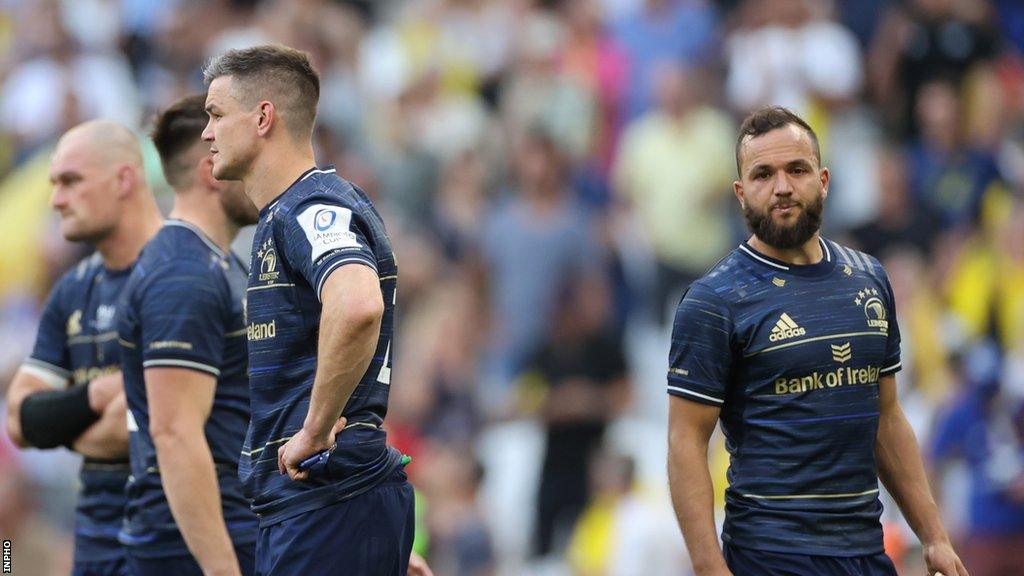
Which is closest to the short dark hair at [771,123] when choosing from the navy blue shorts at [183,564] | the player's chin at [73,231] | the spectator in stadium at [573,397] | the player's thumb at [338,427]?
the player's thumb at [338,427]

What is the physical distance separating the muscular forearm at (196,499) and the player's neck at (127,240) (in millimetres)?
1269

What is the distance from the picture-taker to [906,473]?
5145 mm

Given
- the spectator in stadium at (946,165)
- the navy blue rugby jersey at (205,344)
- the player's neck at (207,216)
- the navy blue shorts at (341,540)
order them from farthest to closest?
the spectator in stadium at (946,165)
the player's neck at (207,216)
the navy blue rugby jersey at (205,344)
the navy blue shorts at (341,540)

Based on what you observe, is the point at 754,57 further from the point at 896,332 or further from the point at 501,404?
the point at 896,332

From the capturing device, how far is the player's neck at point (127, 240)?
20.2 feet

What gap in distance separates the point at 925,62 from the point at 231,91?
29.8 feet

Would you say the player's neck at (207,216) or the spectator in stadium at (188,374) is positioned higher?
the player's neck at (207,216)

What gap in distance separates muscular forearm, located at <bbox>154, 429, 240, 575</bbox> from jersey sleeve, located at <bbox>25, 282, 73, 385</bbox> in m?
1.38

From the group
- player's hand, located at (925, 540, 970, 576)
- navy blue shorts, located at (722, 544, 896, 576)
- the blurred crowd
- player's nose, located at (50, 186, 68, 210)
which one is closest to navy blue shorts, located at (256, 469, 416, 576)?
navy blue shorts, located at (722, 544, 896, 576)

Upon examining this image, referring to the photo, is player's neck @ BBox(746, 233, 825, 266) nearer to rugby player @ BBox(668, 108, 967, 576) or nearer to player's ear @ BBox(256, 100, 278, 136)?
rugby player @ BBox(668, 108, 967, 576)

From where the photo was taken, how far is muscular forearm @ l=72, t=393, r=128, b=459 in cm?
585

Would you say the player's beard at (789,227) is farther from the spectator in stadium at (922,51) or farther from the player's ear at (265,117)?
the spectator in stadium at (922,51)

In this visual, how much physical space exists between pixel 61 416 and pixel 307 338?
188cm

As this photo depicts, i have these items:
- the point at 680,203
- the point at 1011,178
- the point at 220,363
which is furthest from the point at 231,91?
the point at 1011,178
